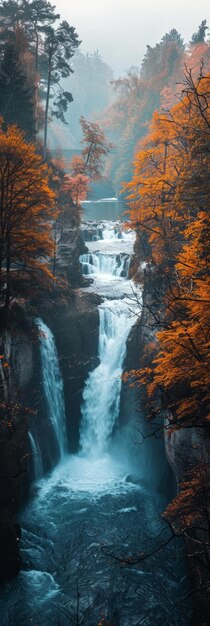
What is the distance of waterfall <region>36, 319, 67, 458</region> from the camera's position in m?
19.8

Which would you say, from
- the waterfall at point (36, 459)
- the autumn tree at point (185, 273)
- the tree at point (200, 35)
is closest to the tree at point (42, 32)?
the autumn tree at point (185, 273)

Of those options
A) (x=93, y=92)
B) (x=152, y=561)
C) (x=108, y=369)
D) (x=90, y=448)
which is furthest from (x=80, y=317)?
(x=93, y=92)

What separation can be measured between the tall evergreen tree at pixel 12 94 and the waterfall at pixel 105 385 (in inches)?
576

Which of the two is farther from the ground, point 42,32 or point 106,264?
point 42,32

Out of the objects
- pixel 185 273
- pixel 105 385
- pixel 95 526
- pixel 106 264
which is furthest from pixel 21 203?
pixel 106 264

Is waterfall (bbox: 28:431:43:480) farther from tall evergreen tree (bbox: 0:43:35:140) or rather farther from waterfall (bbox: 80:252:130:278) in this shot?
tall evergreen tree (bbox: 0:43:35:140)

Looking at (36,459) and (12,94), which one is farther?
(12,94)

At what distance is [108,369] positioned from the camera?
22.0 metres

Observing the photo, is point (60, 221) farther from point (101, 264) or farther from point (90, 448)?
point (90, 448)

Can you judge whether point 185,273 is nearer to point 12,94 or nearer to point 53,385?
point 53,385

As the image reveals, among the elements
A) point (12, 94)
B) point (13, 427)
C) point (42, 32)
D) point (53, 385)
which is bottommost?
point (53, 385)

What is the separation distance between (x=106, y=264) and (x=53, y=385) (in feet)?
47.3

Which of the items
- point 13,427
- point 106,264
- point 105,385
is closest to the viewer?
point 13,427

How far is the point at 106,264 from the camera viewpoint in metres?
31.9
